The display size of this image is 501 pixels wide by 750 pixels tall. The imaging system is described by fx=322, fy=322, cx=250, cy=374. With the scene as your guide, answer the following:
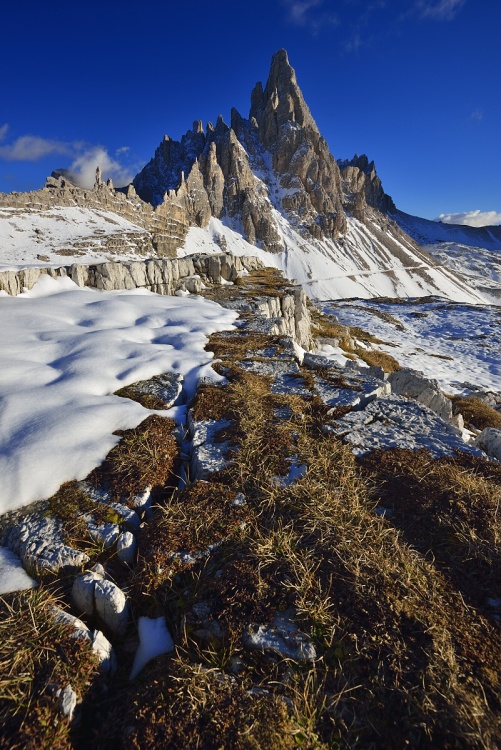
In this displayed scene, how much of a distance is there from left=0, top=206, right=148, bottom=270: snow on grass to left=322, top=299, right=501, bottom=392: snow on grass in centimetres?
3786

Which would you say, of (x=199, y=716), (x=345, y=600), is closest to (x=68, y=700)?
(x=199, y=716)

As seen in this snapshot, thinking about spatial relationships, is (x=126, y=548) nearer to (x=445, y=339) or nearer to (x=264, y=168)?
(x=445, y=339)

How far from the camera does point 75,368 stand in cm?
797

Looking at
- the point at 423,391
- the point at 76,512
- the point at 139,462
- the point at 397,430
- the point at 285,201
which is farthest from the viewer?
the point at 285,201

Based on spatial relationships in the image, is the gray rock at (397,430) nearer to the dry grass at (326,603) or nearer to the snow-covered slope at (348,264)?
the dry grass at (326,603)

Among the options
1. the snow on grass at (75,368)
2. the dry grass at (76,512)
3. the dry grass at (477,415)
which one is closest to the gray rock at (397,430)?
the snow on grass at (75,368)

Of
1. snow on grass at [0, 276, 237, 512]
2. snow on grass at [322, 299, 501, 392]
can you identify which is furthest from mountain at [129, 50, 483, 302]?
snow on grass at [0, 276, 237, 512]

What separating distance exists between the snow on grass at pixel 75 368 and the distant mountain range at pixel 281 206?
99.0 m

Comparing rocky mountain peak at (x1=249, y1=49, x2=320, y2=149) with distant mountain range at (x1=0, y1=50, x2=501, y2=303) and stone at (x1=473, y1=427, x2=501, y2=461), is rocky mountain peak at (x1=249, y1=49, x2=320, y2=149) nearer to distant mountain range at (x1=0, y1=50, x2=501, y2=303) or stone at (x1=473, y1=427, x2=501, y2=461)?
distant mountain range at (x1=0, y1=50, x2=501, y2=303)

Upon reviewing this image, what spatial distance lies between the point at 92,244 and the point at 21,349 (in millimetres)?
59935

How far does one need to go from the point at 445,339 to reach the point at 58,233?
72.5 metres

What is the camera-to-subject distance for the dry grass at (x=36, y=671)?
2.44 meters

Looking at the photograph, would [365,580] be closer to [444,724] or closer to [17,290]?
[444,724]

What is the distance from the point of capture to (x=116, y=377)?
26.6 ft
